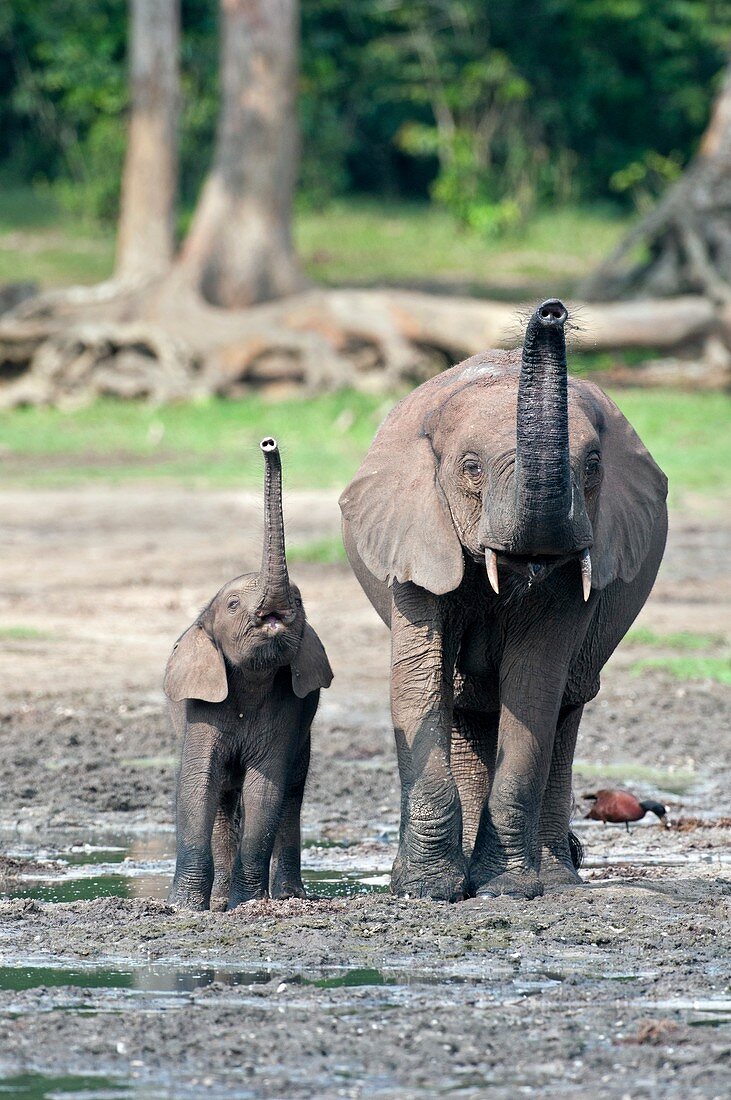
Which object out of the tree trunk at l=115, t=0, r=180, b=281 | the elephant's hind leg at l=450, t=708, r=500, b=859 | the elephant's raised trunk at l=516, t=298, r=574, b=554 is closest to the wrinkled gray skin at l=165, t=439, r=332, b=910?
the elephant's hind leg at l=450, t=708, r=500, b=859

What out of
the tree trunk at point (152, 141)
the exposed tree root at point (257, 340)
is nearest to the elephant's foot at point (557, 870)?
the exposed tree root at point (257, 340)

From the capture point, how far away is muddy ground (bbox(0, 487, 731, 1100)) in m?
4.87

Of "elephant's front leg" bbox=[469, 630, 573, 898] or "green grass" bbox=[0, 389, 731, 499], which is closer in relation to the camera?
"elephant's front leg" bbox=[469, 630, 573, 898]

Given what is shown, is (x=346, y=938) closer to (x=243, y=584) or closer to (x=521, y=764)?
(x=521, y=764)

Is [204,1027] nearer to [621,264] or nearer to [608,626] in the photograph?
[608,626]

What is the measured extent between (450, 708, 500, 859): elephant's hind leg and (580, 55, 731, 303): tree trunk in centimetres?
1893

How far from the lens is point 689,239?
87.2ft

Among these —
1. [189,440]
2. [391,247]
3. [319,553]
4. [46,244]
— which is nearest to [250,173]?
[189,440]

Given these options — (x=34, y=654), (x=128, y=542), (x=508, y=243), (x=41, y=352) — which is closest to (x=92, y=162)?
(x=508, y=243)

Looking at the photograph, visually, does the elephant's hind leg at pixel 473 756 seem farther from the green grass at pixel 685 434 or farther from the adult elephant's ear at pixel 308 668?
the green grass at pixel 685 434

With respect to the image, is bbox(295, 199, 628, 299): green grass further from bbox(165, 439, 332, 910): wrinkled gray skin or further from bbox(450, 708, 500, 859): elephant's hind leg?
bbox(165, 439, 332, 910): wrinkled gray skin

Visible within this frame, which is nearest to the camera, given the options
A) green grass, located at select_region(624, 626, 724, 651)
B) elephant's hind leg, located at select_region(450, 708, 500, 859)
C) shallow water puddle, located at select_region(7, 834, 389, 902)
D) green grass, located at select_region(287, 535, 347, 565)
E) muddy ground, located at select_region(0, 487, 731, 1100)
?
muddy ground, located at select_region(0, 487, 731, 1100)

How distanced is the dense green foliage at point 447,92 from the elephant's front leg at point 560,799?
92.9ft

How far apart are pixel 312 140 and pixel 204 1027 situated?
3323cm
